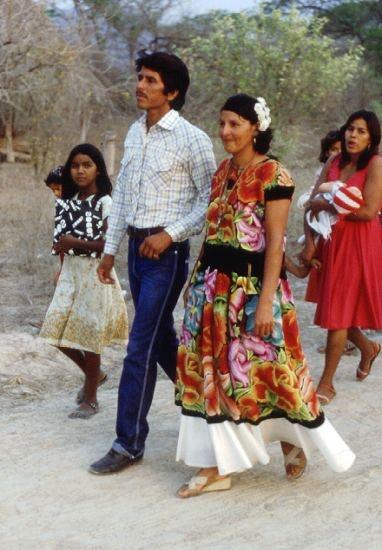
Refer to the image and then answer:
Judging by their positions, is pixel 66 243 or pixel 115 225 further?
pixel 66 243

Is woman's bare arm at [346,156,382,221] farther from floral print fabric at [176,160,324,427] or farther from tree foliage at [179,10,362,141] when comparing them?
tree foliage at [179,10,362,141]

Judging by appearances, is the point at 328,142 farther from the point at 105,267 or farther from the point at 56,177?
the point at 105,267

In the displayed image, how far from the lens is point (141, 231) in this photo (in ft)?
14.0

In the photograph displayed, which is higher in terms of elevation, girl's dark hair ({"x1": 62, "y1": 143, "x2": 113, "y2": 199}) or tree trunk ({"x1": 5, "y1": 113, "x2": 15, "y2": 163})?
girl's dark hair ({"x1": 62, "y1": 143, "x2": 113, "y2": 199})

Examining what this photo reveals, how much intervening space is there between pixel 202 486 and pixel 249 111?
5.39 feet

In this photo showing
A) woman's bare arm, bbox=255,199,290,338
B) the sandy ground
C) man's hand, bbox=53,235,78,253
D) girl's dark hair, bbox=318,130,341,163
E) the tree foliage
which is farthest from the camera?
the tree foliage

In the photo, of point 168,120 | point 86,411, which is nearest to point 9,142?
point 86,411

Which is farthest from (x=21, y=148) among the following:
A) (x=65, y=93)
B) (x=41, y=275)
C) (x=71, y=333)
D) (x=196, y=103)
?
(x=71, y=333)

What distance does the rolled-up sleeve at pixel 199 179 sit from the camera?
419 centimetres

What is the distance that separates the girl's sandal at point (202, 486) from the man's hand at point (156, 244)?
1.01m

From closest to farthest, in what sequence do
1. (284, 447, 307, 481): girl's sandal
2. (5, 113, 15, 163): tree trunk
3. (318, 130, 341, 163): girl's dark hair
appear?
(284, 447, 307, 481): girl's sandal, (318, 130, 341, 163): girl's dark hair, (5, 113, 15, 163): tree trunk

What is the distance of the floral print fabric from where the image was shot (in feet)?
12.7

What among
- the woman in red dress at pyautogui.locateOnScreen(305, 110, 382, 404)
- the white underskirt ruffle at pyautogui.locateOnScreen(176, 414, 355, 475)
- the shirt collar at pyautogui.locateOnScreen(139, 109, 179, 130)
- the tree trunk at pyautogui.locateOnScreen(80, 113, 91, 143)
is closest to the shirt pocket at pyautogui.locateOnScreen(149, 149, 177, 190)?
the shirt collar at pyautogui.locateOnScreen(139, 109, 179, 130)

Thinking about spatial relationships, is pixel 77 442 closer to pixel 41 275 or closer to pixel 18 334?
pixel 18 334
